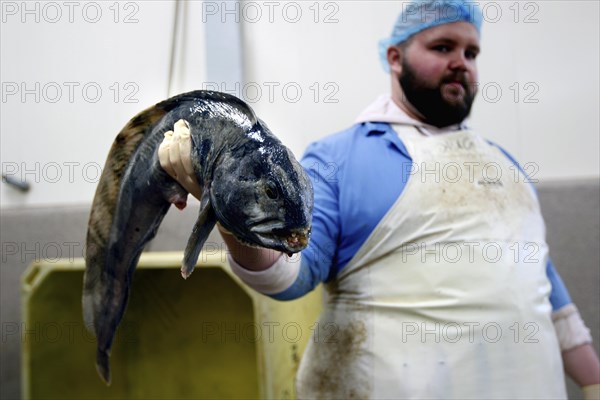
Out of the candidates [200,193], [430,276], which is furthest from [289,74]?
[200,193]

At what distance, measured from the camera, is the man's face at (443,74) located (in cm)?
139

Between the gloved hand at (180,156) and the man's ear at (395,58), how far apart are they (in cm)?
90

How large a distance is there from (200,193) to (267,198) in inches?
7.0

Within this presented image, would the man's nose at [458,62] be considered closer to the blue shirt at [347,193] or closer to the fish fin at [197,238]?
the blue shirt at [347,193]

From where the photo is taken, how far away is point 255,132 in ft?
2.12

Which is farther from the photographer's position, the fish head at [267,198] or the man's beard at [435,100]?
the man's beard at [435,100]

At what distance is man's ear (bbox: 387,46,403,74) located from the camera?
58.4 inches

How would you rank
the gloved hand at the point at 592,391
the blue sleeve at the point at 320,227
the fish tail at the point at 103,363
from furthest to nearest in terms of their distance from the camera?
the gloved hand at the point at 592,391 → the blue sleeve at the point at 320,227 → the fish tail at the point at 103,363

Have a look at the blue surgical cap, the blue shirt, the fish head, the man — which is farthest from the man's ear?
the fish head

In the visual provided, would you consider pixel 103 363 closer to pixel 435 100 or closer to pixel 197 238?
pixel 197 238

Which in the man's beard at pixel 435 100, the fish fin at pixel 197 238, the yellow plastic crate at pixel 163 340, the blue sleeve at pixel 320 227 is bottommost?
the yellow plastic crate at pixel 163 340

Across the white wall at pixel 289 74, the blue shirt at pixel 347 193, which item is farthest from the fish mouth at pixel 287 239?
the white wall at pixel 289 74

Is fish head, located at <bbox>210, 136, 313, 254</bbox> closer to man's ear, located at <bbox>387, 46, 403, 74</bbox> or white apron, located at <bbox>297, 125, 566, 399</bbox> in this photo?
white apron, located at <bbox>297, 125, 566, 399</bbox>

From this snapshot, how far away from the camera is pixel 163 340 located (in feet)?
5.77
